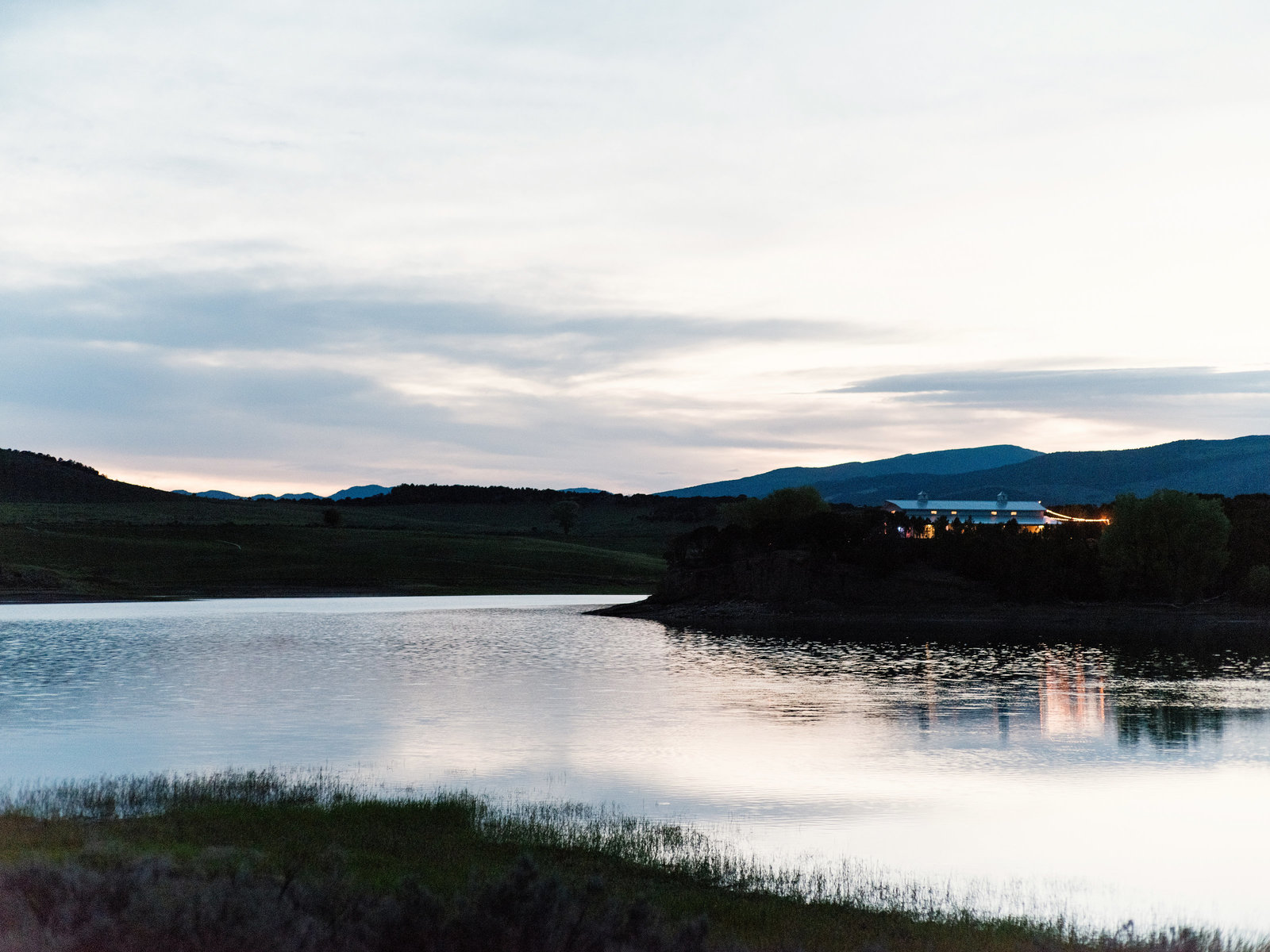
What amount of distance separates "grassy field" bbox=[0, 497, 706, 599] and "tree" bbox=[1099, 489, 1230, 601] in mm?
56407

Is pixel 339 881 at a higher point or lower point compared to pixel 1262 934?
higher

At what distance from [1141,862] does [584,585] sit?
105048mm

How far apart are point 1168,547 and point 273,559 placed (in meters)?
85.5

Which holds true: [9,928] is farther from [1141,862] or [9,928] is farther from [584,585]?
[584,585]

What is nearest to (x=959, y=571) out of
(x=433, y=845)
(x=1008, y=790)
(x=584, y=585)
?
(x=584, y=585)

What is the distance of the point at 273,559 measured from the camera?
4732 inches

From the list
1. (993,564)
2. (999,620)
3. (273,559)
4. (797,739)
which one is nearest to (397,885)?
(797,739)

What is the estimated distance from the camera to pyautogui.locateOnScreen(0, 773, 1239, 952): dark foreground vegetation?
9617 millimetres

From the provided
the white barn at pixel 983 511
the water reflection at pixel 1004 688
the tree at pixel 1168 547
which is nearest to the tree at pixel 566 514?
the white barn at pixel 983 511

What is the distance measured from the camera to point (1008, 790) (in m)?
24.0

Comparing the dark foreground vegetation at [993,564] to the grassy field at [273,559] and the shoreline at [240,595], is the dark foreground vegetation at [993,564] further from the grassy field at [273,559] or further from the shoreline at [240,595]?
the grassy field at [273,559]

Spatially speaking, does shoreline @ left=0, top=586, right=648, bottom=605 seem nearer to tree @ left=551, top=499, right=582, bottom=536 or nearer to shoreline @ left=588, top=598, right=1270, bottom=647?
shoreline @ left=588, top=598, right=1270, bottom=647

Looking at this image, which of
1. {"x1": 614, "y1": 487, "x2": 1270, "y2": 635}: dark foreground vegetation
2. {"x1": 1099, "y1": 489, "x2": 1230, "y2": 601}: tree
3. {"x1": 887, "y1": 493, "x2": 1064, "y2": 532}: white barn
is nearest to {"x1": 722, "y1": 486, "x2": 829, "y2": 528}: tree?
{"x1": 614, "y1": 487, "x2": 1270, "y2": 635}: dark foreground vegetation

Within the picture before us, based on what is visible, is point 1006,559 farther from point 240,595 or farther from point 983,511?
point 240,595
